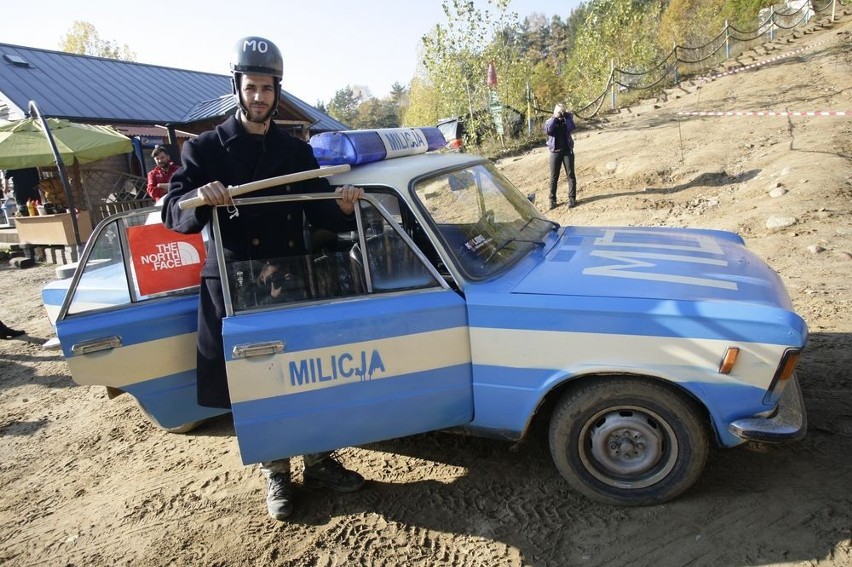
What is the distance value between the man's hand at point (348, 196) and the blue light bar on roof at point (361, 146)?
0.41 meters

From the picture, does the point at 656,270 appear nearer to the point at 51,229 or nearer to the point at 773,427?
the point at 773,427

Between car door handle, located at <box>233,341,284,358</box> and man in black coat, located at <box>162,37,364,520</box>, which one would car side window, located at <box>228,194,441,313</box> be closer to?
man in black coat, located at <box>162,37,364,520</box>

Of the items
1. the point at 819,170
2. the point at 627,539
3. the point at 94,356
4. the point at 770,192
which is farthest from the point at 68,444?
the point at 819,170

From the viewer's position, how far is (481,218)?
→ 325cm

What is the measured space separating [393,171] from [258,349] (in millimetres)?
1163

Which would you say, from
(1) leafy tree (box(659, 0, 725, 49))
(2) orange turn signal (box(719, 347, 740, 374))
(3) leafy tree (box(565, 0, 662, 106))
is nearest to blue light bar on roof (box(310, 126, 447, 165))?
(2) orange turn signal (box(719, 347, 740, 374))

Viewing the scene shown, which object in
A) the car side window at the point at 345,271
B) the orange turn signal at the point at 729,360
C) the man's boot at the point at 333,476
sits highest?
the car side window at the point at 345,271

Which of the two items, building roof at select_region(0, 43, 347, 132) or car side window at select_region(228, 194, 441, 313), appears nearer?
car side window at select_region(228, 194, 441, 313)

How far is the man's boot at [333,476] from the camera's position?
3.06 metres

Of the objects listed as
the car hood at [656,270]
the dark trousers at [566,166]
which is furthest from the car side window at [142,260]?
the dark trousers at [566,166]

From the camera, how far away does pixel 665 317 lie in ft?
7.88

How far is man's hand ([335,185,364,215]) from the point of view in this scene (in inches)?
105

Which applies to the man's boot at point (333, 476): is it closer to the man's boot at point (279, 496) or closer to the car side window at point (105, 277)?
the man's boot at point (279, 496)

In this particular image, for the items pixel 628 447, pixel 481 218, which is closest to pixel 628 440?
pixel 628 447
